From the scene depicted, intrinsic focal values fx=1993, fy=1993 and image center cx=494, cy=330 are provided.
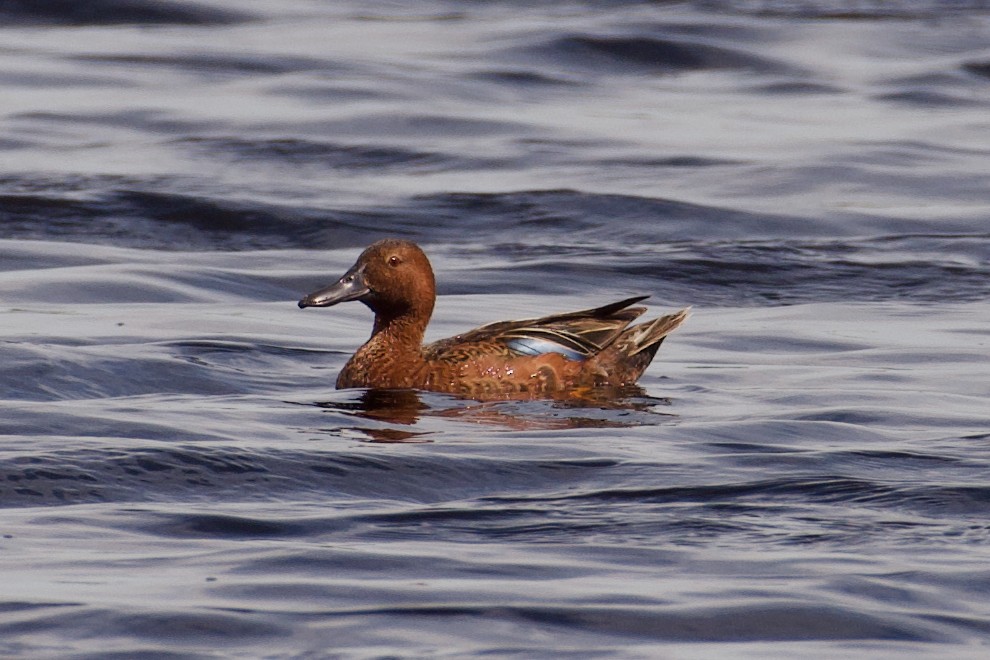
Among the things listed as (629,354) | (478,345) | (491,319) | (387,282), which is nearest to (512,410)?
(478,345)


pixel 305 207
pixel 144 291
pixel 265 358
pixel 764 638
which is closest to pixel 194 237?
pixel 305 207

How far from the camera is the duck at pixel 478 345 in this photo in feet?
30.0

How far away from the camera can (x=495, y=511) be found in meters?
6.49

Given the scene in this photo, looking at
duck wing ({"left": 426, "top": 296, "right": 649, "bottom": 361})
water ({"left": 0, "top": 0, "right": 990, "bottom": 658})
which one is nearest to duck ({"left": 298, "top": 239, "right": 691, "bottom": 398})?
duck wing ({"left": 426, "top": 296, "right": 649, "bottom": 361})

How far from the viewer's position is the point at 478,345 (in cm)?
919

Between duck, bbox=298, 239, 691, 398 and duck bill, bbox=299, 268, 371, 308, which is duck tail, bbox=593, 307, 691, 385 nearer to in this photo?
duck, bbox=298, 239, 691, 398

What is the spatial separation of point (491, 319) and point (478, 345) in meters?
2.39

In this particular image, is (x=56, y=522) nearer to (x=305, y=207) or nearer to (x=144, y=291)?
(x=144, y=291)

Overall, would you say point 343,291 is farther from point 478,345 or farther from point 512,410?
point 512,410

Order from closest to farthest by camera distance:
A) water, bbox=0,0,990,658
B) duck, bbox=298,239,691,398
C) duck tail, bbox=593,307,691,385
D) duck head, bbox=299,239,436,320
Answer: water, bbox=0,0,990,658
duck, bbox=298,239,691,398
duck tail, bbox=593,307,691,385
duck head, bbox=299,239,436,320

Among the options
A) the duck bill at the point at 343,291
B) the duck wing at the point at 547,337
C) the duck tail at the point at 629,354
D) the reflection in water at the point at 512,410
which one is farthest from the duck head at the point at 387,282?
the duck tail at the point at 629,354

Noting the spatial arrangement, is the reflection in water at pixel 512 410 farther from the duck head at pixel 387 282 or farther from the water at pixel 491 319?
the duck head at pixel 387 282

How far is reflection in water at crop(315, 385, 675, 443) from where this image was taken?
823cm

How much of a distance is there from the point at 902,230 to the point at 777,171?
2105 millimetres
